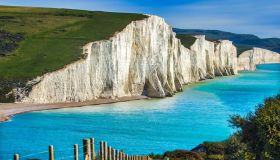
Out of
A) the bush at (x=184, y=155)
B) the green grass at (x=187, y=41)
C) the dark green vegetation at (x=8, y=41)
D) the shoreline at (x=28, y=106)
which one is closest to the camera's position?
the bush at (x=184, y=155)

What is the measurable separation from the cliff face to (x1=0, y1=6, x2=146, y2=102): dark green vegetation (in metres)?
2.23

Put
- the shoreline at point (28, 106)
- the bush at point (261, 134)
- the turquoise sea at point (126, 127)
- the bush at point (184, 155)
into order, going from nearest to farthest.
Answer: the bush at point (261, 134)
the bush at point (184, 155)
the turquoise sea at point (126, 127)
the shoreline at point (28, 106)

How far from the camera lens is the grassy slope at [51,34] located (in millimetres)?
96562

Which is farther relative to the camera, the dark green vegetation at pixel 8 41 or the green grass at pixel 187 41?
the green grass at pixel 187 41

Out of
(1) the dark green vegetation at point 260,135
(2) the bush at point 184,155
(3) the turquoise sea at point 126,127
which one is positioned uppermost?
(1) the dark green vegetation at point 260,135

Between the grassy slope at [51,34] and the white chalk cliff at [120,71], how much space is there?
88.9 inches

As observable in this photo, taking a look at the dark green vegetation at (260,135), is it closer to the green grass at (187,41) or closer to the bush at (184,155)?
the bush at (184,155)

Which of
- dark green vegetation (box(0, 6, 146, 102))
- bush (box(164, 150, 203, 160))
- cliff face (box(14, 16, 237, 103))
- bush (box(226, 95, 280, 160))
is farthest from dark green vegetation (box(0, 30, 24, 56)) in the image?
bush (box(226, 95, 280, 160))

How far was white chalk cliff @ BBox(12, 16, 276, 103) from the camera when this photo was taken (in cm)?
9262

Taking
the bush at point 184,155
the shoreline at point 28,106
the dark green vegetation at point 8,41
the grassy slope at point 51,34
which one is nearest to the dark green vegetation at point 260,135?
the bush at point 184,155

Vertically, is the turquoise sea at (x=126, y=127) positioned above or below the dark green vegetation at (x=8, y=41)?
below

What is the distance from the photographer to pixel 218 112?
85.4 m

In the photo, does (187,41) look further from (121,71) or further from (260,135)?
(260,135)

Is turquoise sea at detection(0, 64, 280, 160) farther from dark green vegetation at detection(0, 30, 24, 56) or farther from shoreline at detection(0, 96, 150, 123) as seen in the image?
dark green vegetation at detection(0, 30, 24, 56)
